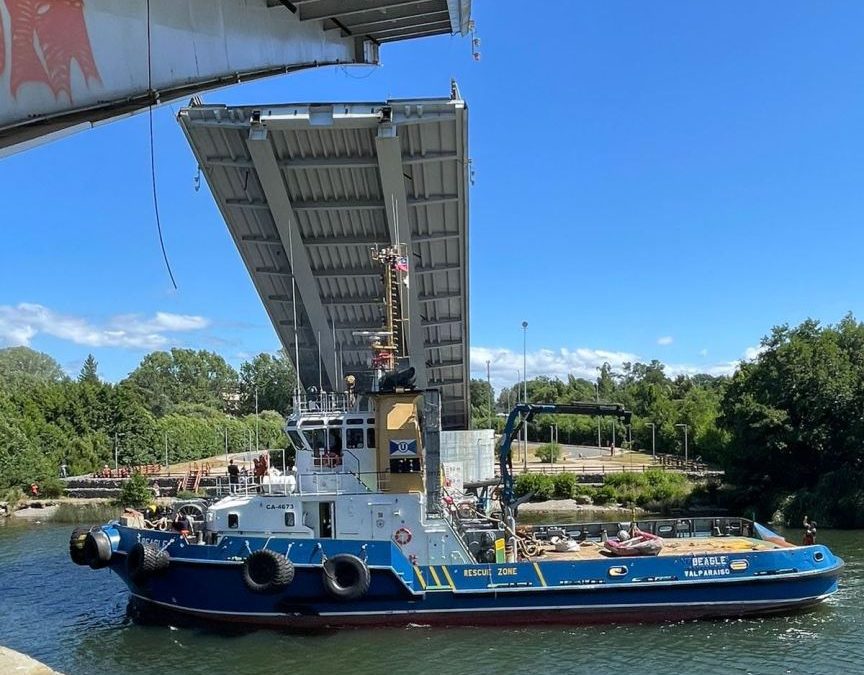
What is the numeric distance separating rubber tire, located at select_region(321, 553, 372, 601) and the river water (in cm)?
73

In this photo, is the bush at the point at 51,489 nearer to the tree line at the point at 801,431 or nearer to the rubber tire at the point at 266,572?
the tree line at the point at 801,431

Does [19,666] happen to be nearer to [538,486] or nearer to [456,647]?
[456,647]

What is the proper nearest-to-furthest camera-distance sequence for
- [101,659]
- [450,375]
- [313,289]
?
[101,659], [313,289], [450,375]

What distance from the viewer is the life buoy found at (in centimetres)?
1223

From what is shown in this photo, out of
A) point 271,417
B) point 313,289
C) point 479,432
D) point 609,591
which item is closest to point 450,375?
point 479,432

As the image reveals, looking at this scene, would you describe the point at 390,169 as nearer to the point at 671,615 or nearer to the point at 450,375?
the point at 450,375

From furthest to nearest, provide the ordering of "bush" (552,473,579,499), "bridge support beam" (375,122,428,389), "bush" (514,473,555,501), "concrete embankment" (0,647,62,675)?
"bush" (552,473,579,499), "bush" (514,473,555,501), "bridge support beam" (375,122,428,389), "concrete embankment" (0,647,62,675)

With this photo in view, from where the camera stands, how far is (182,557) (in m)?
12.2

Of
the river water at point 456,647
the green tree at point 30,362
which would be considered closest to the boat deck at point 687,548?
the river water at point 456,647

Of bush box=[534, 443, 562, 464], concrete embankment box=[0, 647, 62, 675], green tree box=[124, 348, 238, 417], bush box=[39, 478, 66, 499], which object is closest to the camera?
concrete embankment box=[0, 647, 62, 675]

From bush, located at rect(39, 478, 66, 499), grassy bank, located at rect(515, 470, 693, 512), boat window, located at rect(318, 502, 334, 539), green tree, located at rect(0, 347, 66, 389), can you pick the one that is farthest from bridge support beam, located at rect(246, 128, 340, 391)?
green tree, located at rect(0, 347, 66, 389)

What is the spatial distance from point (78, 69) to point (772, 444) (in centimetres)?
2422

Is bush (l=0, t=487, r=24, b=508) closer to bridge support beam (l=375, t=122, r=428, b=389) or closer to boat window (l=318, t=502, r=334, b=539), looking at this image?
bridge support beam (l=375, t=122, r=428, b=389)

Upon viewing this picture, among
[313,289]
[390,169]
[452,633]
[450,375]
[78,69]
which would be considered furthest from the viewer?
[450,375]
